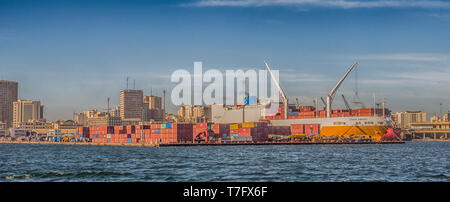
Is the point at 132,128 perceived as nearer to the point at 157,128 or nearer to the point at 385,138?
the point at 157,128

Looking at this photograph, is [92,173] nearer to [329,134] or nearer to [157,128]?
[157,128]

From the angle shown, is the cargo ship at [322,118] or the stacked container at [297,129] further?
the stacked container at [297,129]

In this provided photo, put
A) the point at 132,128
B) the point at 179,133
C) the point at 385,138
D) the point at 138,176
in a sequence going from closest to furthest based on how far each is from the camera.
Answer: the point at 138,176, the point at 179,133, the point at 132,128, the point at 385,138

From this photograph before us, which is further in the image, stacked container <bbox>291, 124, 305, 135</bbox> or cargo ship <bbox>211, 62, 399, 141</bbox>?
stacked container <bbox>291, 124, 305, 135</bbox>

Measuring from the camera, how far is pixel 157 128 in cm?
12381

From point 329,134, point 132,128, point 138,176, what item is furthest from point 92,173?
point 329,134
